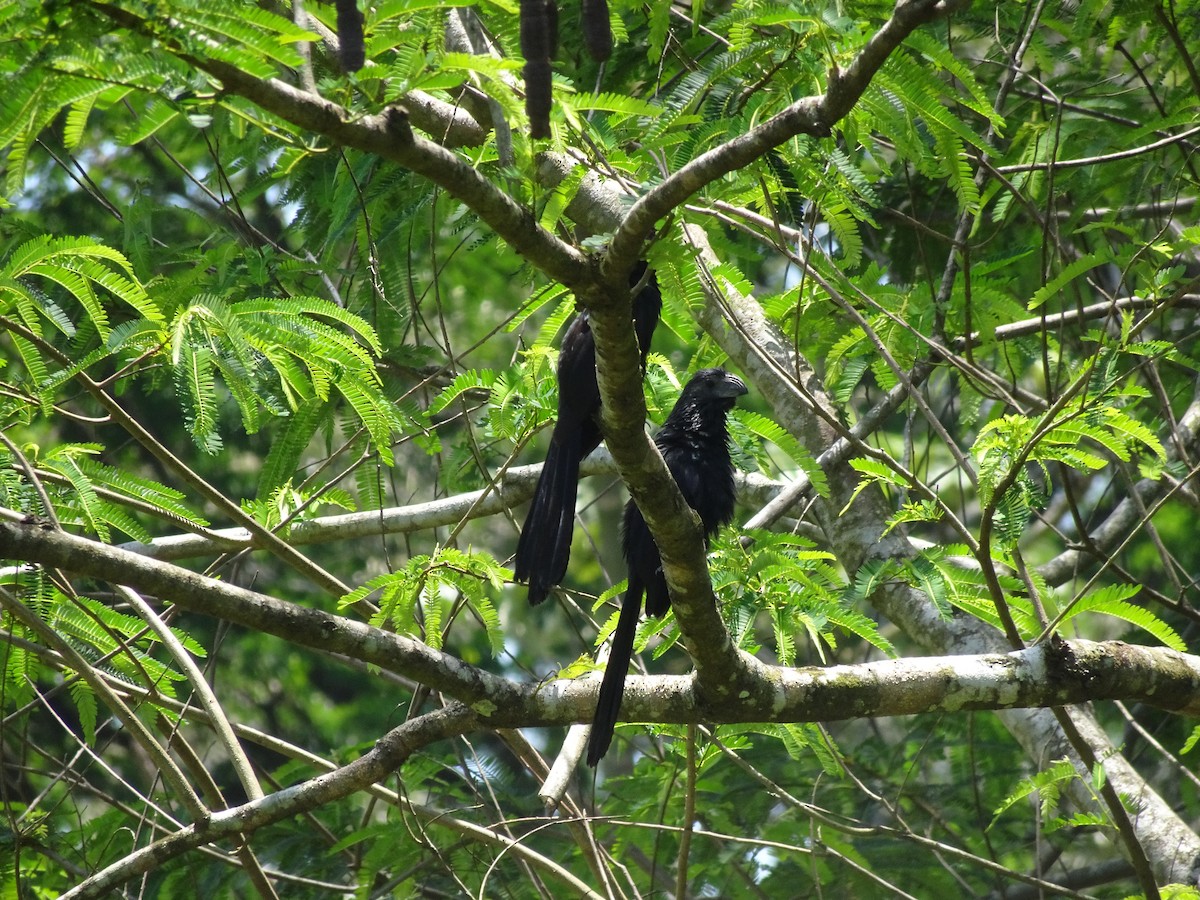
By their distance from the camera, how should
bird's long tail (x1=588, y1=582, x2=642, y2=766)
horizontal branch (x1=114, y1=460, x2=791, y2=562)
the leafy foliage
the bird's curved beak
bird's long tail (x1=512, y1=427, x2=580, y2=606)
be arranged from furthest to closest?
the bird's curved beak → horizontal branch (x1=114, y1=460, x2=791, y2=562) → bird's long tail (x1=512, y1=427, x2=580, y2=606) → bird's long tail (x1=588, y1=582, x2=642, y2=766) → the leafy foliage

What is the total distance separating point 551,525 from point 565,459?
0.35 meters

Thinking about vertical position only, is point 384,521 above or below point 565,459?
below

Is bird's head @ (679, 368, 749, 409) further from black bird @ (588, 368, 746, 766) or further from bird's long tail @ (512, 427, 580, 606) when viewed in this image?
bird's long tail @ (512, 427, 580, 606)

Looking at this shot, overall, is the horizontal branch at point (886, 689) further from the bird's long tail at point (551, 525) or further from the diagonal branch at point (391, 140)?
the diagonal branch at point (391, 140)

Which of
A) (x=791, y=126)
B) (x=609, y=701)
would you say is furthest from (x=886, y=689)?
(x=791, y=126)

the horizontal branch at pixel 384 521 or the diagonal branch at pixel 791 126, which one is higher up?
the diagonal branch at pixel 791 126

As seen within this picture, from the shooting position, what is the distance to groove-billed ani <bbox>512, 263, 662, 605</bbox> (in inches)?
148

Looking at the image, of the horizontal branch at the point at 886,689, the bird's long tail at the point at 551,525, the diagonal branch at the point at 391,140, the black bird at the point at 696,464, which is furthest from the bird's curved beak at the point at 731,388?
A: the diagonal branch at the point at 391,140

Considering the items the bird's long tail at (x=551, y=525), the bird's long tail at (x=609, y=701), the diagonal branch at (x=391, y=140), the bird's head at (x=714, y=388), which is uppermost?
the diagonal branch at (x=391, y=140)

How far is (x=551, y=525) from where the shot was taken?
3934 millimetres

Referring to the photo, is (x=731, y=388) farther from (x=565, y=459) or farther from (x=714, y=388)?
(x=565, y=459)

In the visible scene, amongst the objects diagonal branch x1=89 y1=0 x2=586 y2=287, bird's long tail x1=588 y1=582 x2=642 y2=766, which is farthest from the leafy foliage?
bird's long tail x1=588 y1=582 x2=642 y2=766

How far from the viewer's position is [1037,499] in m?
3.33

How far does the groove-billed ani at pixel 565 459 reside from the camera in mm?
3771
